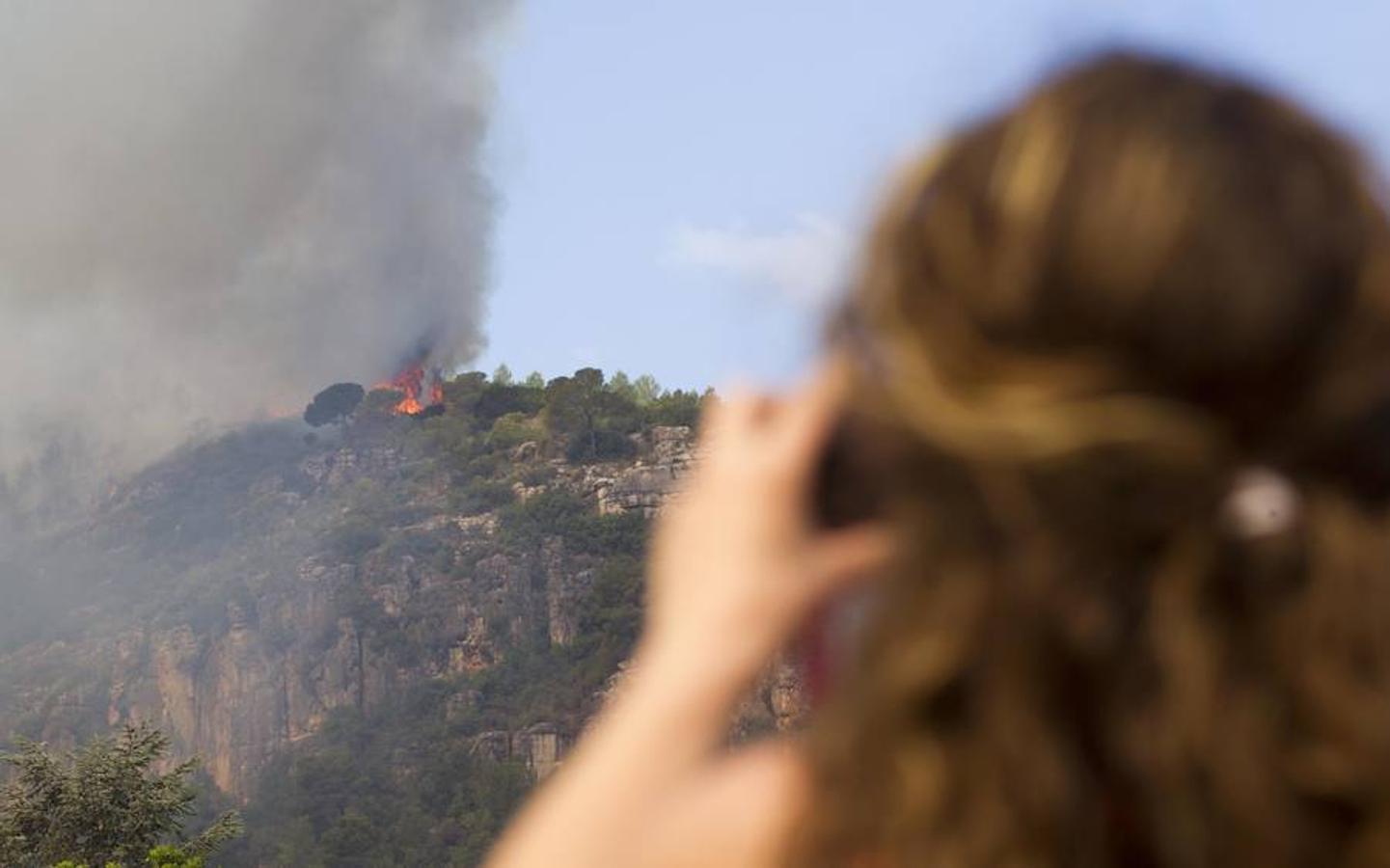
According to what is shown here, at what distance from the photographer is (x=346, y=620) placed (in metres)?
102

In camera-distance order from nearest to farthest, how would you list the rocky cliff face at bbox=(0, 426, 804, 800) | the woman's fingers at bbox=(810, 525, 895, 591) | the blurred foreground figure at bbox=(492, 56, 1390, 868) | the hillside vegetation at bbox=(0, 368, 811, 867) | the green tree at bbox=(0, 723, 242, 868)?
the blurred foreground figure at bbox=(492, 56, 1390, 868)
the woman's fingers at bbox=(810, 525, 895, 591)
the green tree at bbox=(0, 723, 242, 868)
the hillside vegetation at bbox=(0, 368, 811, 867)
the rocky cliff face at bbox=(0, 426, 804, 800)

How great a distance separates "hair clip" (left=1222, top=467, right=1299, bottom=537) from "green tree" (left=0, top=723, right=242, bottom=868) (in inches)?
1582

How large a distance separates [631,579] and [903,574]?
97.6 m

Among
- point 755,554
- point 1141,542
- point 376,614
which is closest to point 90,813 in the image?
point 755,554

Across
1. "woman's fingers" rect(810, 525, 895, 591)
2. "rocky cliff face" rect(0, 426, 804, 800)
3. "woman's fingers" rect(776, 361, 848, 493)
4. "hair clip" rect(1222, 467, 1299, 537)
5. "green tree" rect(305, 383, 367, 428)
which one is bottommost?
"hair clip" rect(1222, 467, 1299, 537)

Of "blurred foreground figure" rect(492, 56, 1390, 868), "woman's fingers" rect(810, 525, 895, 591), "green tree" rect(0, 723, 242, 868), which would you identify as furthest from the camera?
"green tree" rect(0, 723, 242, 868)

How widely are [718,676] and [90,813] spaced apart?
4178 cm

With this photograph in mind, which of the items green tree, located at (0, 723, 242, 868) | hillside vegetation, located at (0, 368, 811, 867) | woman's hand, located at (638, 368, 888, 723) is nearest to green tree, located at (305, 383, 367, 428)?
hillside vegetation, located at (0, 368, 811, 867)

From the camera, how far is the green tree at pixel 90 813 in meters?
39.9

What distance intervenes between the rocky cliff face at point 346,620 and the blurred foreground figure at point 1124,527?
3490 inches

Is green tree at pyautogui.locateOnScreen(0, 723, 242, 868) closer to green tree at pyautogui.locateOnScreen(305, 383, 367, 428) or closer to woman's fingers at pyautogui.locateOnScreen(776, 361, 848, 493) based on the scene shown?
woman's fingers at pyautogui.locateOnScreen(776, 361, 848, 493)

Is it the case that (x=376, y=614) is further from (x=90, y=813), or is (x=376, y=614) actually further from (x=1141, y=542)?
(x=1141, y=542)

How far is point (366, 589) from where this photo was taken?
4112 inches

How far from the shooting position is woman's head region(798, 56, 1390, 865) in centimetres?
104
